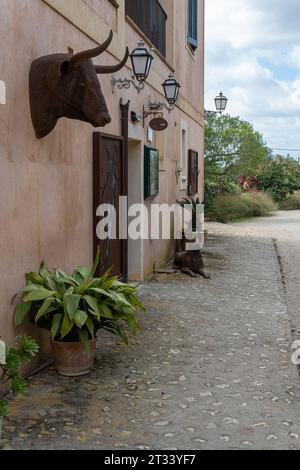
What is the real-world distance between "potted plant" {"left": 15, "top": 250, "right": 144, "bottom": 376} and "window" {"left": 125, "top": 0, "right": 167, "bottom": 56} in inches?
206

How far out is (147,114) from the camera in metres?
9.14

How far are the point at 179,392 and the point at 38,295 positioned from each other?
1.29 m

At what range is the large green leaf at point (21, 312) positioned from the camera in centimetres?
449

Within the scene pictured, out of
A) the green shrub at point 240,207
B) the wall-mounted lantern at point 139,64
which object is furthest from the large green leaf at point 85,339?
the green shrub at point 240,207

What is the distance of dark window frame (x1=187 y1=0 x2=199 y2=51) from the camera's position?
44.8 ft

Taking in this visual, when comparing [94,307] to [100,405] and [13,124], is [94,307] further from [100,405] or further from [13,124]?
[13,124]

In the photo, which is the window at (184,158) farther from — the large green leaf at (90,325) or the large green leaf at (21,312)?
the large green leaf at (21,312)

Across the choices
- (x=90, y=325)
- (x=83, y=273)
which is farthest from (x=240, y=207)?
(x=90, y=325)

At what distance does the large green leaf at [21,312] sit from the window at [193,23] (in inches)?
408

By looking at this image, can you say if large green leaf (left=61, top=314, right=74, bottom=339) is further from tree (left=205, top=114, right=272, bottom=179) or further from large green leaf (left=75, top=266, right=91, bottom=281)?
tree (left=205, top=114, right=272, bottom=179)

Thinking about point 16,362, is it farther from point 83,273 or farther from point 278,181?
point 278,181

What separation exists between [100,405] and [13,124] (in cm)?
213

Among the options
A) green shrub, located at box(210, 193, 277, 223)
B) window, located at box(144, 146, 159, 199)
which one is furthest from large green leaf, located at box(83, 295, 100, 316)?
green shrub, located at box(210, 193, 277, 223)

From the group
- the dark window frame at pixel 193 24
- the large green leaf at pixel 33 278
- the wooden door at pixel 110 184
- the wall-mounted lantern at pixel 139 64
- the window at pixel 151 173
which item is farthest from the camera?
the dark window frame at pixel 193 24
